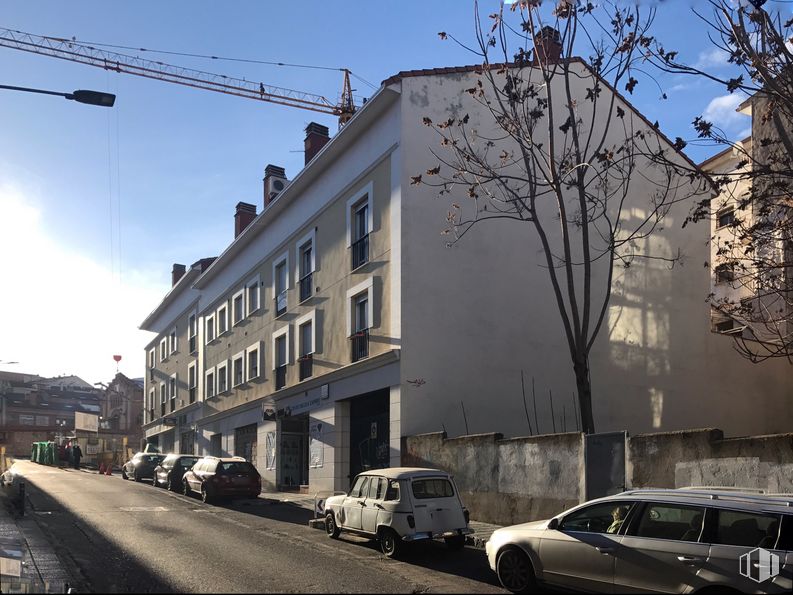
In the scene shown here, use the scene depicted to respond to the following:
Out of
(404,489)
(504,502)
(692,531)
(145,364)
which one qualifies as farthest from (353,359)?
(145,364)

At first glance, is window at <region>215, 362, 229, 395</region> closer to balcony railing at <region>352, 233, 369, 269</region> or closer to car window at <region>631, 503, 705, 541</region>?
balcony railing at <region>352, 233, 369, 269</region>

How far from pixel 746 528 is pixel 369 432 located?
610 inches

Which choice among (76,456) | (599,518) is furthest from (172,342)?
(599,518)

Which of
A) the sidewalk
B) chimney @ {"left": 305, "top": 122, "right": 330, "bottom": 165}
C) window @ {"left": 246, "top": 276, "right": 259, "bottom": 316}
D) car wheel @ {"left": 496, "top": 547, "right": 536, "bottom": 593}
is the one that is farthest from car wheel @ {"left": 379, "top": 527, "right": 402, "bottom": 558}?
window @ {"left": 246, "top": 276, "right": 259, "bottom": 316}

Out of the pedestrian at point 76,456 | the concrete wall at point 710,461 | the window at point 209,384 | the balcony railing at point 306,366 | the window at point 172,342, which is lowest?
the pedestrian at point 76,456

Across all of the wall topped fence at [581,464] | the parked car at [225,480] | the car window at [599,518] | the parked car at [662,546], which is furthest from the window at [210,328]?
the car window at [599,518]

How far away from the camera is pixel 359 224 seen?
77.2ft

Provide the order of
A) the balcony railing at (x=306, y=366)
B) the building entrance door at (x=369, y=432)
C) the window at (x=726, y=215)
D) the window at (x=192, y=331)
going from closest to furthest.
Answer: the window at (x=726, y=215), the building entrance door at (x=369, y=432), the balcony railing at (x=306, y=366), the window at (x=192, y=331)

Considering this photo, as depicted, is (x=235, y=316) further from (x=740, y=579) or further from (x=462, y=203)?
(x=740, y=579)

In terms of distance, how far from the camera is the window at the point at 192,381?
41469 millimetres

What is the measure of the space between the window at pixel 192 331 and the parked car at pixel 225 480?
19585mm

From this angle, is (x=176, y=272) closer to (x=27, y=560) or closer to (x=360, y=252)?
(x=360, y=252)

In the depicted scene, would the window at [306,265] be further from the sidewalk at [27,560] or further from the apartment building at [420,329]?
the sidewalk at [27,560]

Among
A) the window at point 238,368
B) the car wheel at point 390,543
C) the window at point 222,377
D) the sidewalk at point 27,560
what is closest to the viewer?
the sidewalk at point 27,560
